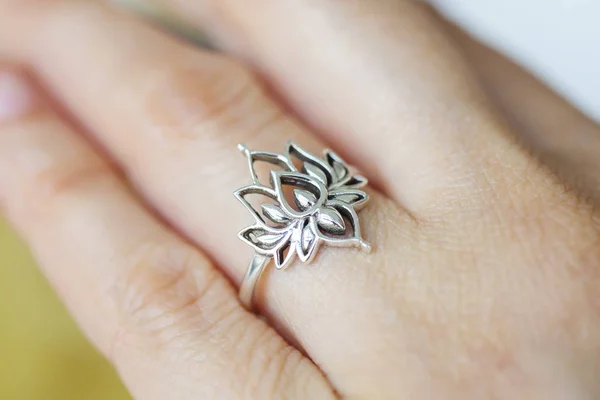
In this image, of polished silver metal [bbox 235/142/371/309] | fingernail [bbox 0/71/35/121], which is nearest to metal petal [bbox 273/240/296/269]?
polished silver metal [bbox 235/142/371/309]

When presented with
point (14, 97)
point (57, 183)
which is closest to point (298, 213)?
point (57, 183)

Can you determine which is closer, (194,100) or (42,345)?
(194,100)

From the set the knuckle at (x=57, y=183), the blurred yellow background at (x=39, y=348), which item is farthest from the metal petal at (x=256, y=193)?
the blurred yellow background at (x=39, y=348)

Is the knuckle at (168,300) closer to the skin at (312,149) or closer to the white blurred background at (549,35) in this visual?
the skin at (312,149)

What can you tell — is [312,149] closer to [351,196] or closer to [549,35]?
[351,196]

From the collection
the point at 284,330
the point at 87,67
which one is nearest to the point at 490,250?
the point at 284,330
